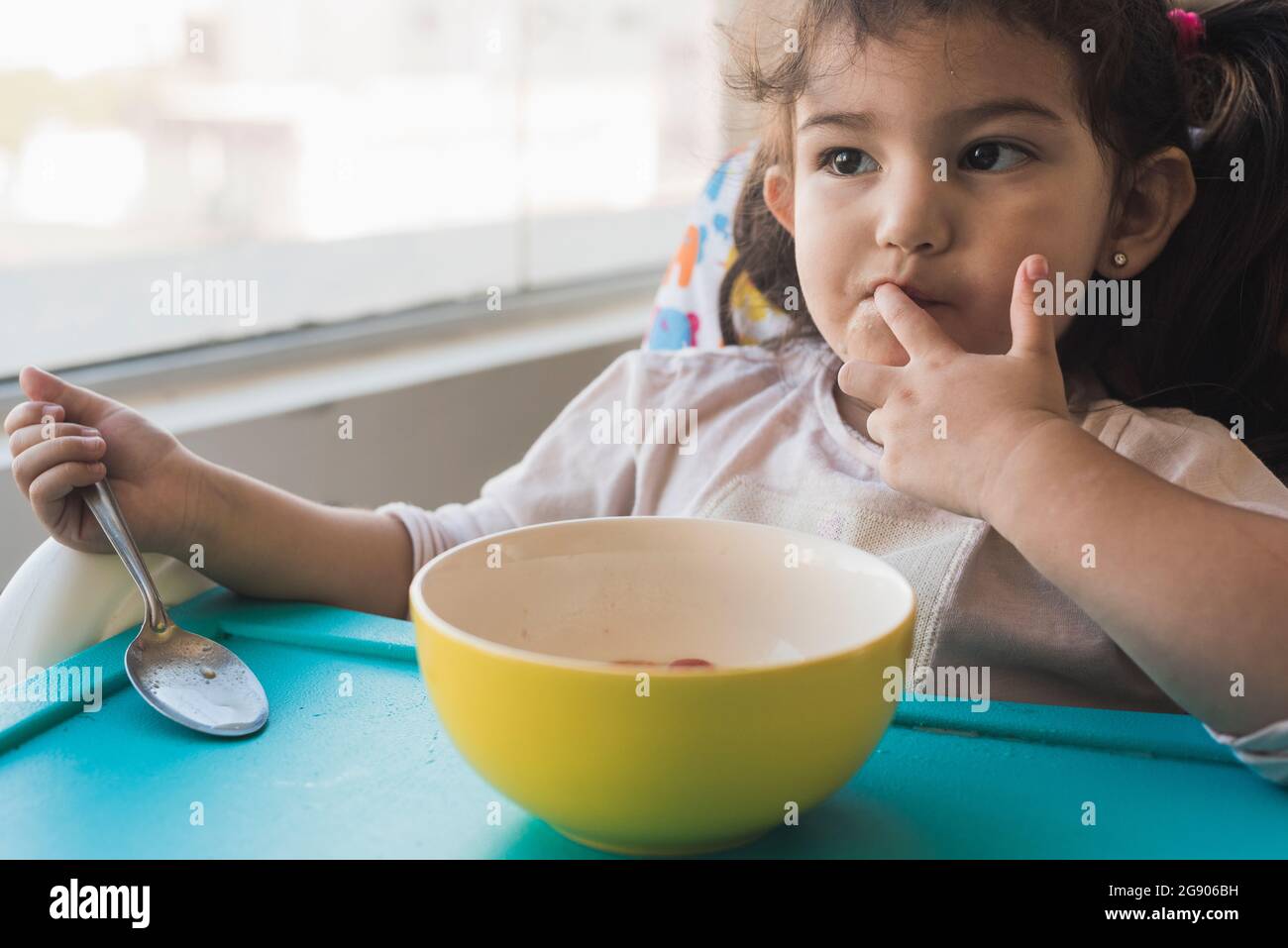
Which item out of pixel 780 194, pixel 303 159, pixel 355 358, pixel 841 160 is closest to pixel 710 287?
pixel 780 194

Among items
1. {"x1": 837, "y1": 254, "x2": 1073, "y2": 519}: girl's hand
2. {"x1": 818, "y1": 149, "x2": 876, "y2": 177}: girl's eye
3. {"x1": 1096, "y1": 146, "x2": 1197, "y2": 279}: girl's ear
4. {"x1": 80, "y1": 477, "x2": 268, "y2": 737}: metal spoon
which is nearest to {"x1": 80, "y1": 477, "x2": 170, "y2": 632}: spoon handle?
{"x1": 80, "y1": 477, "x2": 268, "y2": 737}: metal spoon

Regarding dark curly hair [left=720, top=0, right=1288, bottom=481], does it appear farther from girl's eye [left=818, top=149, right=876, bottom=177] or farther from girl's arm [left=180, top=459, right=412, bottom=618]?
girl's arm [left=180, top=459, right=412, bottom=618]

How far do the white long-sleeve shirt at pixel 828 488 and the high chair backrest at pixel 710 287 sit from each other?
9 cm

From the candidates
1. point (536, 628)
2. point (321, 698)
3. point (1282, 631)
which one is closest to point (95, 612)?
point (321, 698)

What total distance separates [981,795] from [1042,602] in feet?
1.08

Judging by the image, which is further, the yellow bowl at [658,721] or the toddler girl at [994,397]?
the toddler girl at [994,397]

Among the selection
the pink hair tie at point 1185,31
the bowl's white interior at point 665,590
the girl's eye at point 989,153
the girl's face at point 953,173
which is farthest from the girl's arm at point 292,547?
the pink hair tie at point 1185,31

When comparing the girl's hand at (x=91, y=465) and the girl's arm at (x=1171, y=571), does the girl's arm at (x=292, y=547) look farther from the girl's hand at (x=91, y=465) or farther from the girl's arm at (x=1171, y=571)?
the girl's arm at (x=1171, y=571)

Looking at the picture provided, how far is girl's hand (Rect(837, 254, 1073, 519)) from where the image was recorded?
738 millimetres

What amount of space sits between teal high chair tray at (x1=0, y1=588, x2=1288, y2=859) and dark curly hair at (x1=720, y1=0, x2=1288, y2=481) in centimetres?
42

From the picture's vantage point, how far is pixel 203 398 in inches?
52.1

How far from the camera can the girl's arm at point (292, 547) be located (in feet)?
2.88
